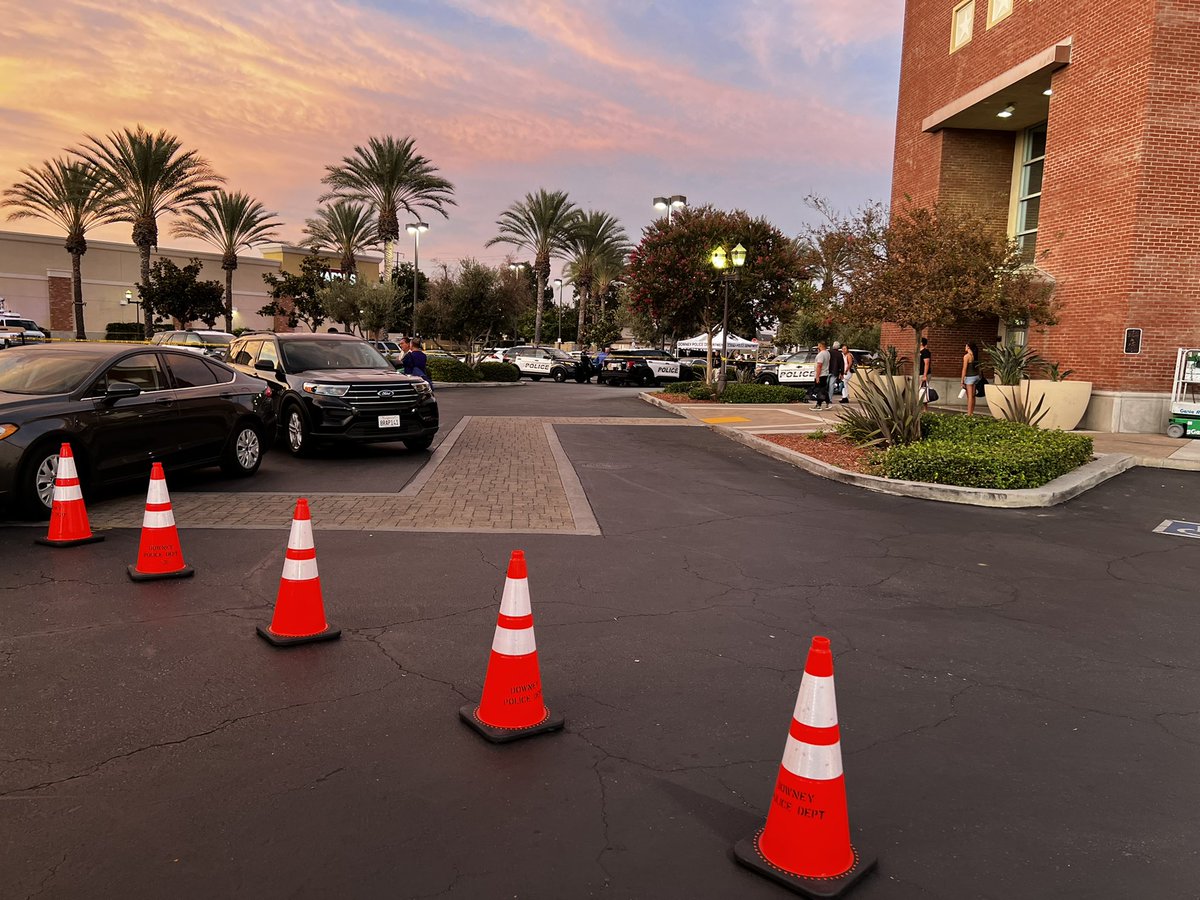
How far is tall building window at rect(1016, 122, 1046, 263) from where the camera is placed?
2173cm

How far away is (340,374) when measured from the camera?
40.1ft

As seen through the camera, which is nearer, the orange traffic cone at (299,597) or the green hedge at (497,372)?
the orange traffic cone at (299,597)

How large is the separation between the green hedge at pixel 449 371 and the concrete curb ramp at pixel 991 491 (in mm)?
21072

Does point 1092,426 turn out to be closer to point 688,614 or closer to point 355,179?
point 688,614

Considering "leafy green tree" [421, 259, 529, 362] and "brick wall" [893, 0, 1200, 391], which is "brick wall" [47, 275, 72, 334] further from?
"brick wall" [893, 0, 1200, 391]

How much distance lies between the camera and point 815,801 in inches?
110

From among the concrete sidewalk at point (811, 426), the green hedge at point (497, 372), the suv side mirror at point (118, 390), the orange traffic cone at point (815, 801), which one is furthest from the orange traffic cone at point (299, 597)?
the green hedge at point (497, 372)

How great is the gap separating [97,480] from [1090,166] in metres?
18.6

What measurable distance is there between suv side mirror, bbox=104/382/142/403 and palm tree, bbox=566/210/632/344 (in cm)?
4609

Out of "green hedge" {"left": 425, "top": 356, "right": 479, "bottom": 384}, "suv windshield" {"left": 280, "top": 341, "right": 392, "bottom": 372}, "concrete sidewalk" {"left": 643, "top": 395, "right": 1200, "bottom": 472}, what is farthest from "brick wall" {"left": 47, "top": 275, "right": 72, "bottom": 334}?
"suv windshield" {"left": 280, "top": 341, "right": 392, "bottom": 372}

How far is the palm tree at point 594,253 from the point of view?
54.8 meters

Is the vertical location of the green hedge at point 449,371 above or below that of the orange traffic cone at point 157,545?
above

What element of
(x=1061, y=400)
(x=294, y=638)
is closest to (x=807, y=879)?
(x=294, y=638)

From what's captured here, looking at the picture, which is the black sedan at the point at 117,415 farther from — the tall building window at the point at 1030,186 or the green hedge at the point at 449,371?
the green hedge at the point at 449,371
